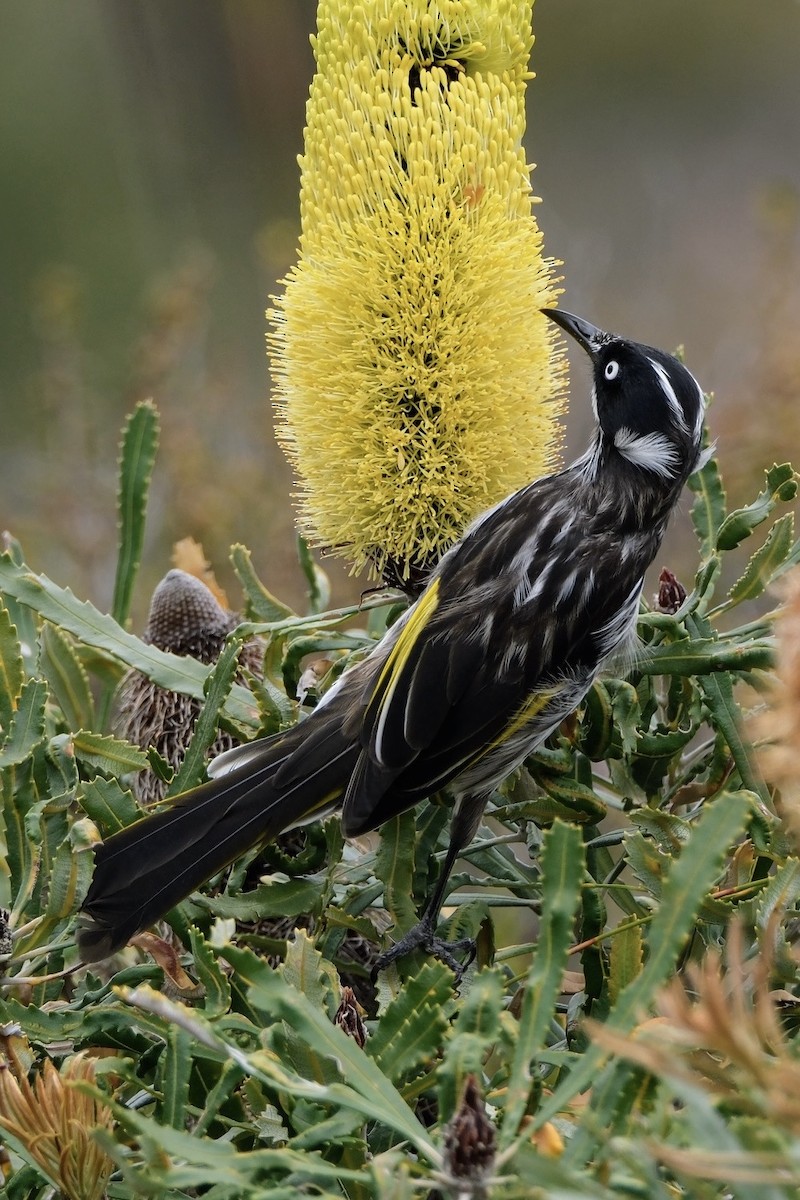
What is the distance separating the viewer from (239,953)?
0.85m

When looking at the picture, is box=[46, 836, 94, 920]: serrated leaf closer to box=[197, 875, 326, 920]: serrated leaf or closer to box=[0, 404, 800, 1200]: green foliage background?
box=[0, 404, 800, 1200]: green foliage background

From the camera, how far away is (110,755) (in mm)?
1407

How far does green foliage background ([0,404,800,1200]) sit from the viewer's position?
2.62 ft

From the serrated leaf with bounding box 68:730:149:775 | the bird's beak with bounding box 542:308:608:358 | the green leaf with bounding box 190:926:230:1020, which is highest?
the bird's beak with bounding box 542:308:608:358

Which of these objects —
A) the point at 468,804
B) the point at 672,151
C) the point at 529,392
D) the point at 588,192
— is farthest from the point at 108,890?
the point at 672,151

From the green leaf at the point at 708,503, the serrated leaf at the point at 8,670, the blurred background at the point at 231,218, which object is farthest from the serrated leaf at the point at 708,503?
the blurred background at the point at 231,218

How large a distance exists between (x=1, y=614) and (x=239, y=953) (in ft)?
2.18

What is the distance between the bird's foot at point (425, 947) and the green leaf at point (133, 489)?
630mm

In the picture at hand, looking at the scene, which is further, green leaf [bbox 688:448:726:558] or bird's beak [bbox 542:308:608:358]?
bird's beak [bbox 542:308:608:358]

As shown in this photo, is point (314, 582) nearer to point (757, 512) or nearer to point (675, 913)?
point (757, 512)

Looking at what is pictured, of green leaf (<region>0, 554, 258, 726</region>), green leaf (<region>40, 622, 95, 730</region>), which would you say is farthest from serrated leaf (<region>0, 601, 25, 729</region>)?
green leaf (<region>40, 622, 95, 730</region>)

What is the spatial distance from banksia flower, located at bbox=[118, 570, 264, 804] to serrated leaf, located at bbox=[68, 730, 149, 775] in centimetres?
15

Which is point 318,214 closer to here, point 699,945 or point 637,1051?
point 699,945

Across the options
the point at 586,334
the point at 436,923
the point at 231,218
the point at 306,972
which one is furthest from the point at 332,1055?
the point at 231,218
